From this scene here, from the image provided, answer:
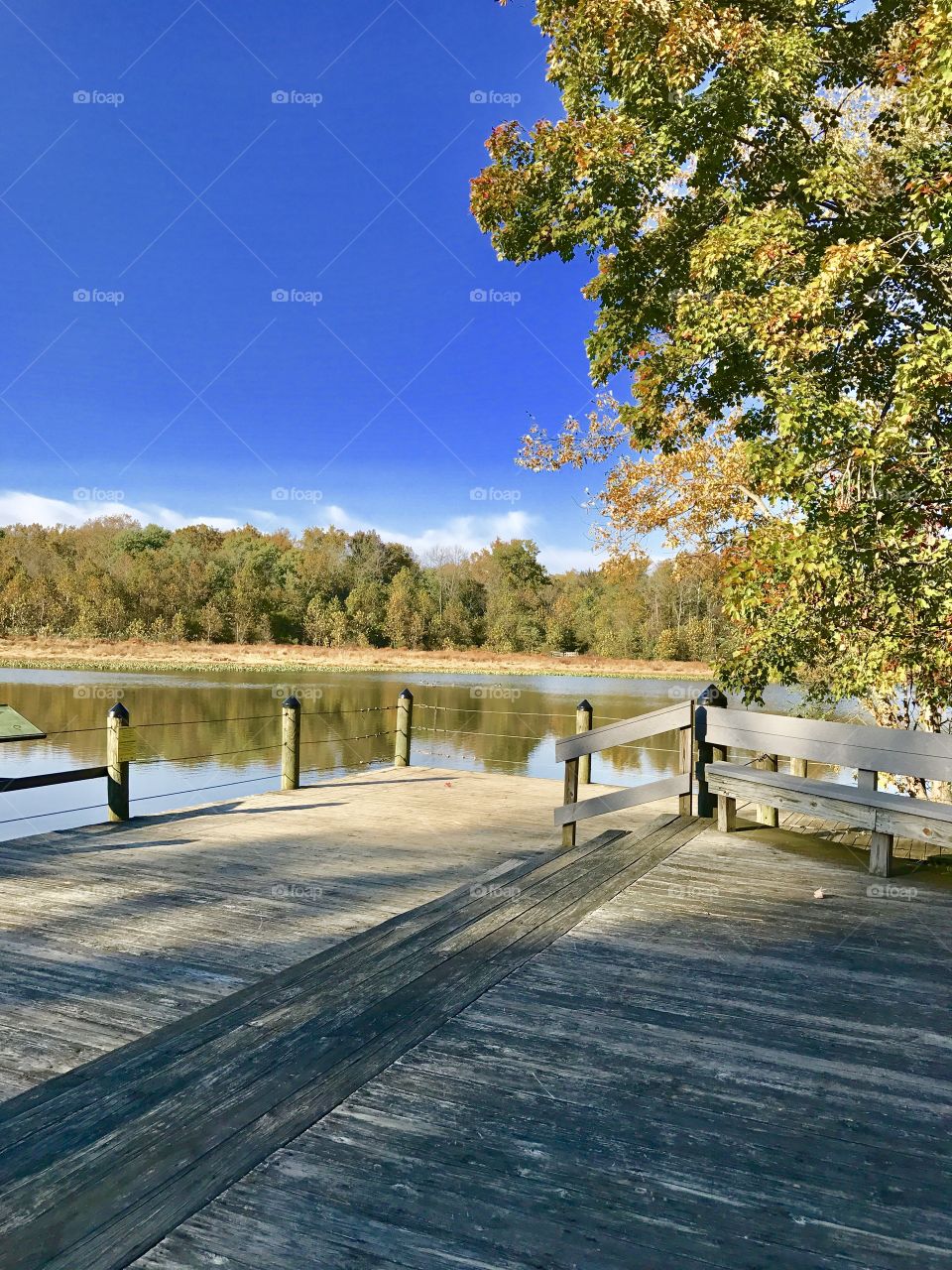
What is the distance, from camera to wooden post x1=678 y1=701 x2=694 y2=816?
646 centimetres

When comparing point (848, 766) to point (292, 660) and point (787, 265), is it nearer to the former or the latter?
point (787, 265)

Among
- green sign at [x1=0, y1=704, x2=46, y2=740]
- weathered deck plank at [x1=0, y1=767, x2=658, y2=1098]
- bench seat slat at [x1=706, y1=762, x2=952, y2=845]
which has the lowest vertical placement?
weathered deck plank at [x1=0, y1=767, x2=658, y2=1098]

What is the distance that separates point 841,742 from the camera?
5.32 meters

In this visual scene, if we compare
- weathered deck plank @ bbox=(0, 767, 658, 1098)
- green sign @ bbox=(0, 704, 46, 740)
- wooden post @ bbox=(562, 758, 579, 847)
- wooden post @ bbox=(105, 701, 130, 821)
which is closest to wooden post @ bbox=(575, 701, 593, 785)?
weathered deck plank @ bbox=(0, 767, 658, 1098)

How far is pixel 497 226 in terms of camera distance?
29.5ft

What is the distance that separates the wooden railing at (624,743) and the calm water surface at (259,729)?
129cm

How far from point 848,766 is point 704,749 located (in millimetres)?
1421

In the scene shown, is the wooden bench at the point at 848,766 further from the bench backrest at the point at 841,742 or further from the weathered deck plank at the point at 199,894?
the weathered deck plank at the point at 199,894

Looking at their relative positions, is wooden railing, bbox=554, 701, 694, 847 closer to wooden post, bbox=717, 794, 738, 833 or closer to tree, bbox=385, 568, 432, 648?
wooden post, bbox=717, 794, 738, 833

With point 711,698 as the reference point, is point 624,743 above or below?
below

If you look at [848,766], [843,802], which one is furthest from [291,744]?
[848,766]

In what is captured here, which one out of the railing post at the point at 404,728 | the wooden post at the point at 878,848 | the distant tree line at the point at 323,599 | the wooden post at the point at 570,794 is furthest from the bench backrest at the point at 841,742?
the distant tree line at the point at 323,599

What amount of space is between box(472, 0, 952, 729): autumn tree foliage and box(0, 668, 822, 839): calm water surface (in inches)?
88.8

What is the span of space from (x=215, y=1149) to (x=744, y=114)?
810cm
